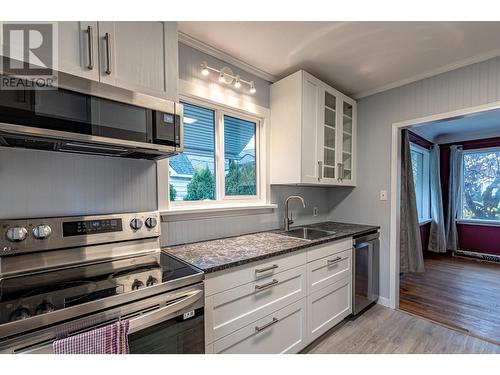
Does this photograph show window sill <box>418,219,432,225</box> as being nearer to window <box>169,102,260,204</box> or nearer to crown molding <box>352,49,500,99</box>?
crown molding <box>352,49,500,99</box>

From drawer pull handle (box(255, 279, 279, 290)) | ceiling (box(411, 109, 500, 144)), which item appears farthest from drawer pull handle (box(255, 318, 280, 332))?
ceiling (box(411, 109, 500, 144))

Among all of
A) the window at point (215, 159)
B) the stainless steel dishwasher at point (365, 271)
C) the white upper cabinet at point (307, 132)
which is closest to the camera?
the window at point (215, 159)

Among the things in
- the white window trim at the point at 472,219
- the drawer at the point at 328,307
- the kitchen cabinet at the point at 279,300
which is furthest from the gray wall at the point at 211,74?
the white window trim at the point at 472,219

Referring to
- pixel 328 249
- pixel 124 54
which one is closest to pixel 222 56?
pixel 124 54

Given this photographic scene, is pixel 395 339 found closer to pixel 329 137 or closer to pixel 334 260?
pixel 334 260

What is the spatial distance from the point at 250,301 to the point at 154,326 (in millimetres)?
583

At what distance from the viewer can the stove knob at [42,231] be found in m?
1.11

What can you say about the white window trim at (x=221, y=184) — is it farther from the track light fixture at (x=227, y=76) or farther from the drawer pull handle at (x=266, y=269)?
the drawer pull handle at (x=266, y=269)

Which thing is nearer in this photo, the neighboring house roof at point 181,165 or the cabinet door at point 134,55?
the cabinet door at point 134,55

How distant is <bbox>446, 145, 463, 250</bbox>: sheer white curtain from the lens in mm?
4391

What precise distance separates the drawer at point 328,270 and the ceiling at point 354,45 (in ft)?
5.31
